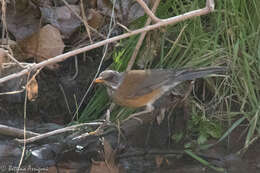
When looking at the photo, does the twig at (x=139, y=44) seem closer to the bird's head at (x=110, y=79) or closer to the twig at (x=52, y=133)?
the bird's head at (x=110, y=79)

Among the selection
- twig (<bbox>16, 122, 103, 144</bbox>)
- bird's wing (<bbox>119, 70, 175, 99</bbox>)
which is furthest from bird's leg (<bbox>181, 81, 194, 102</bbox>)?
twig (<bbox>16, 122, 103, 144</bbox>)

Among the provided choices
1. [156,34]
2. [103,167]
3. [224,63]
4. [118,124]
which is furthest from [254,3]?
[103,167]

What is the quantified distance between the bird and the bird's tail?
2 cm

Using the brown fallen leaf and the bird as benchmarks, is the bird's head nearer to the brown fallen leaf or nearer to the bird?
the bird

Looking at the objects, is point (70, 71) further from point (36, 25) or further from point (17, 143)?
point (17, 143)

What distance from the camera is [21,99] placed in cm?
592

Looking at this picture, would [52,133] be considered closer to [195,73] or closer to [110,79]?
[110,79]

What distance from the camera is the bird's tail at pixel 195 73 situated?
16.8ft

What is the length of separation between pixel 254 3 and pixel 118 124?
2152 millimetres

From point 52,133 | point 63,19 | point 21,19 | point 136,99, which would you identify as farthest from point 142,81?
point 21,19

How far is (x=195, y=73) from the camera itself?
16.9 ft

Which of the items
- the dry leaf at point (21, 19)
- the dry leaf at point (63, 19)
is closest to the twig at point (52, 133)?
the dry leaf at point (21, 19)

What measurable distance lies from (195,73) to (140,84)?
735 millimetres

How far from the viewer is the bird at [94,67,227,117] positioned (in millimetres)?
5418
